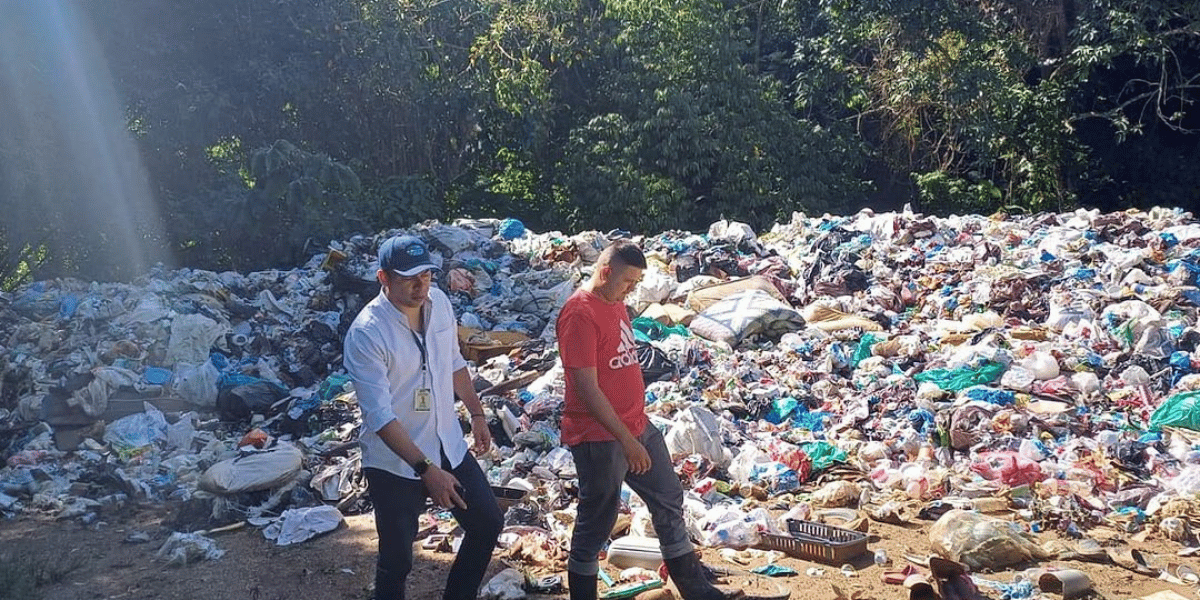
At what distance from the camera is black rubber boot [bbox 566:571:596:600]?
3977 millimetres

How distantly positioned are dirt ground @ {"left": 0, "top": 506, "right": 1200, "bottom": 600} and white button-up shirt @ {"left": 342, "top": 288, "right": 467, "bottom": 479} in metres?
1.22

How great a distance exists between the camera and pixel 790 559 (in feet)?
16.1

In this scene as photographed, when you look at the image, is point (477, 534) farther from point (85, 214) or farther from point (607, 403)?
point (85, 214)

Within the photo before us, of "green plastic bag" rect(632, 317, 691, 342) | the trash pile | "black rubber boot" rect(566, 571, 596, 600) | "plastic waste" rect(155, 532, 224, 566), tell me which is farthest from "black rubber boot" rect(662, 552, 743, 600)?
"green plastic bag" rect(632, 317, 691, 342)

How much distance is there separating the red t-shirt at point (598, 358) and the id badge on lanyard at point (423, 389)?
47 centimetres

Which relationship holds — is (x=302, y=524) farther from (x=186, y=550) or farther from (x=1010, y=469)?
(x=1010, y=469)

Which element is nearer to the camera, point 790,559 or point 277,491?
point 790,559

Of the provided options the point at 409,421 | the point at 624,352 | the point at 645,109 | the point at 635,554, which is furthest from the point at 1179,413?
the point at 645,109

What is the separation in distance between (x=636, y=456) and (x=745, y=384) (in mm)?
3896

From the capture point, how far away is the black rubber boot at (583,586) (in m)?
3.98

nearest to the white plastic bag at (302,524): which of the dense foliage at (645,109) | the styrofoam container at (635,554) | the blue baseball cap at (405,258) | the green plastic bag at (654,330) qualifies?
the styrofoam container at (635,554)

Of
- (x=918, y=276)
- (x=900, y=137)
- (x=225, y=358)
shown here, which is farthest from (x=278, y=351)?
(x=900, y=137)

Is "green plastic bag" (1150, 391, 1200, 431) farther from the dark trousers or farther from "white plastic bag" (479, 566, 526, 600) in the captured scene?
the dark trousers

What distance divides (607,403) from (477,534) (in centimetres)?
58
